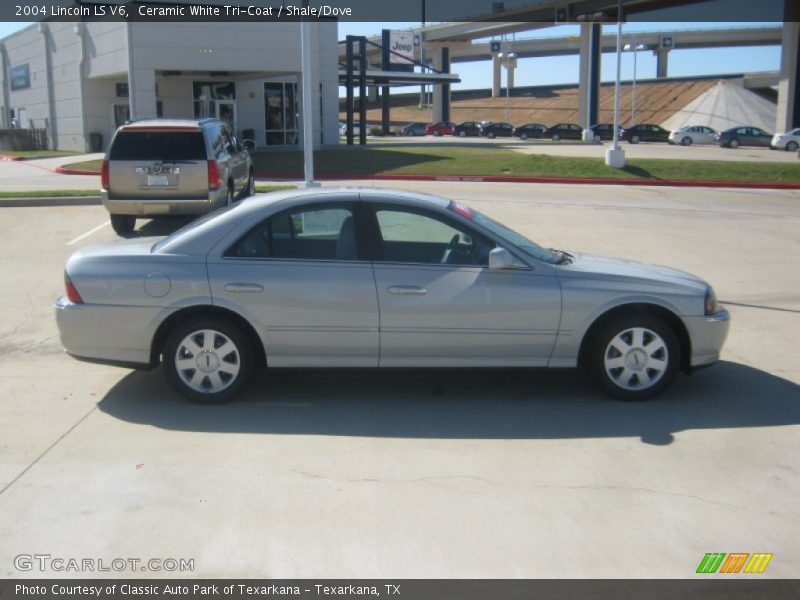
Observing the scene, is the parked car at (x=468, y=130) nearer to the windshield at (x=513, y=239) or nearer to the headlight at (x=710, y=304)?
the windshield at (x=513, y=239)

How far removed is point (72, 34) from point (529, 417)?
4024 centimetres

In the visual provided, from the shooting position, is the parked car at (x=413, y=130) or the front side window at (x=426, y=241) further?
the parked car at (x=413, y=130)

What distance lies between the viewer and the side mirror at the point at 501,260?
19.6 feet

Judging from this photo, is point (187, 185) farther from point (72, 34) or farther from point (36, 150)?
point (36, 150)

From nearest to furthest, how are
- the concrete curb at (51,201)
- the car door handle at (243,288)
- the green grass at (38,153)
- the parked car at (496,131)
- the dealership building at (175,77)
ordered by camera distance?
1. the car door handle at (243,288)
2. the concrete curb at (51,201)
3. the dealership building at (175,77)
4. the green grass at (38,153)
5. the parked car at (496,131)

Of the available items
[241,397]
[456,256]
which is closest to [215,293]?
[241,397]

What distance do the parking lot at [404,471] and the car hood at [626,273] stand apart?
881mm

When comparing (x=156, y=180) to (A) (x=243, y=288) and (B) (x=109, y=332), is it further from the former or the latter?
(A) (x=243, y=288)

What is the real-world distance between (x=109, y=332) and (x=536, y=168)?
75.3 feet

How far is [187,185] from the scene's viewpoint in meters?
13.1

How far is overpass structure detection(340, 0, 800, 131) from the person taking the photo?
50562mm
